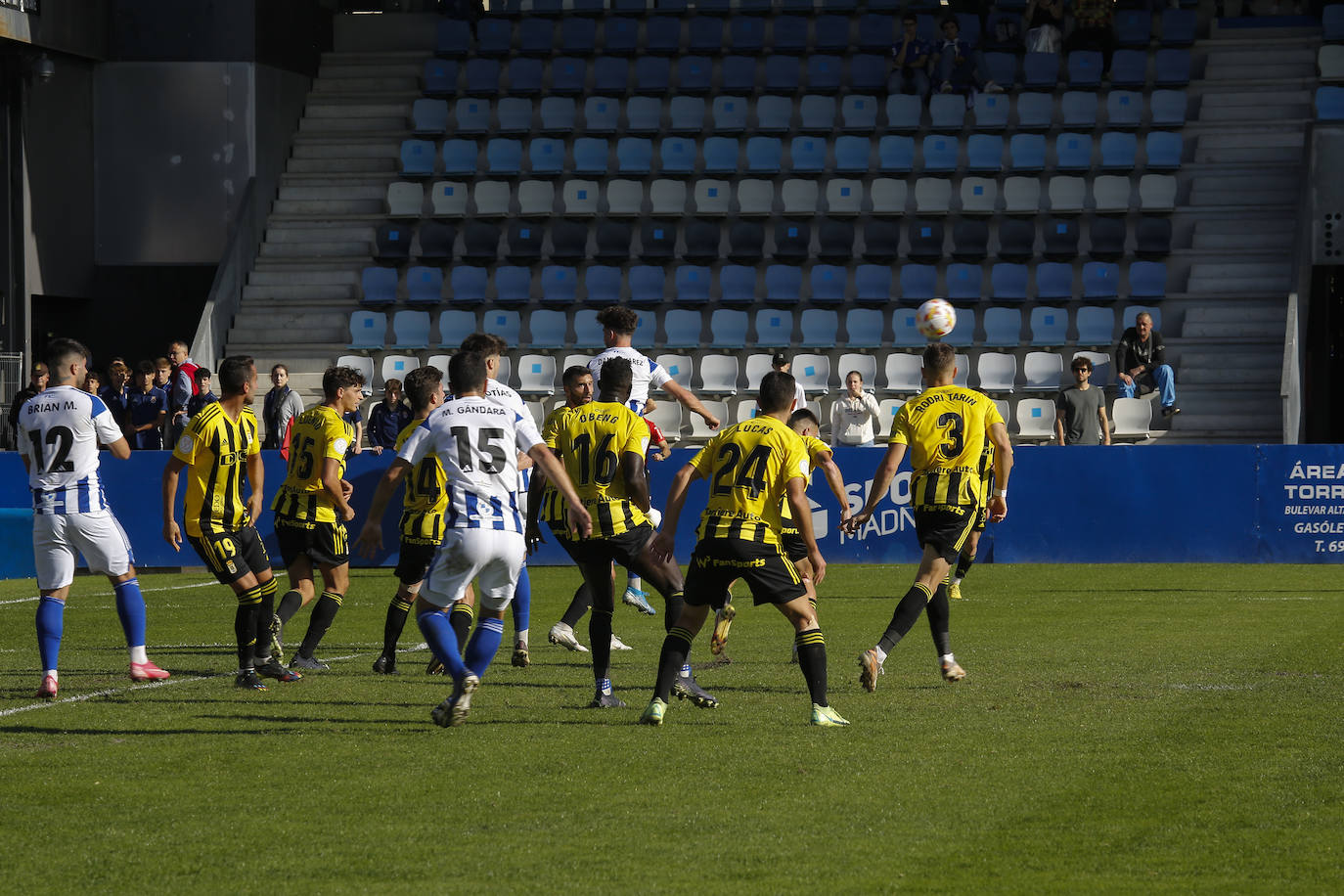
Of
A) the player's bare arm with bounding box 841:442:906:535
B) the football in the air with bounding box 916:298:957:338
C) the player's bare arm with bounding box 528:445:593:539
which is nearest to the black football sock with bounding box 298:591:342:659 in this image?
the player's bare arm with bounding box 528:445:593:539

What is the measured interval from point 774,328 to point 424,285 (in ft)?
19.7

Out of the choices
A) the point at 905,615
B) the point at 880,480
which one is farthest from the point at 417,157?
the point at 905,615

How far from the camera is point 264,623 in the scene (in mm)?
10695

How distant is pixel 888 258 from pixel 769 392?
1933 centimetres

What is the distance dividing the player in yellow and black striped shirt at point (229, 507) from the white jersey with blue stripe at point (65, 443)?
1.51ft

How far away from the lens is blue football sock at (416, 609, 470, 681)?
27.9 feet

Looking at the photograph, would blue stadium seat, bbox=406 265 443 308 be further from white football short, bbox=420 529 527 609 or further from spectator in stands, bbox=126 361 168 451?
white football short, bbox=420 529 527 609

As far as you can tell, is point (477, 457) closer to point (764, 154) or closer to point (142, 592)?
point (142, 592)

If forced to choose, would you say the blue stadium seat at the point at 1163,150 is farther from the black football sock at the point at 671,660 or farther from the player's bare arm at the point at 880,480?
the black football sock at the point at 671,660

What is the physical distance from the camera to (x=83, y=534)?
10.3 m

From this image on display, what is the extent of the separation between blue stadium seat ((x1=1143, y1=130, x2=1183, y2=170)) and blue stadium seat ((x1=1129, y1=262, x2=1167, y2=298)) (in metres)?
2.05

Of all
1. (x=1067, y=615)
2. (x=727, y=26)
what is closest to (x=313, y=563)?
(x=1067, y=615)

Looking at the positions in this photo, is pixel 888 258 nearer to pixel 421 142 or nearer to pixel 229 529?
pixel 421 142

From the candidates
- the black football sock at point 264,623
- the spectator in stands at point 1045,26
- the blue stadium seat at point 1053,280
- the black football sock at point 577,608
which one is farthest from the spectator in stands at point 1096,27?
the black football sock at point 264,623
